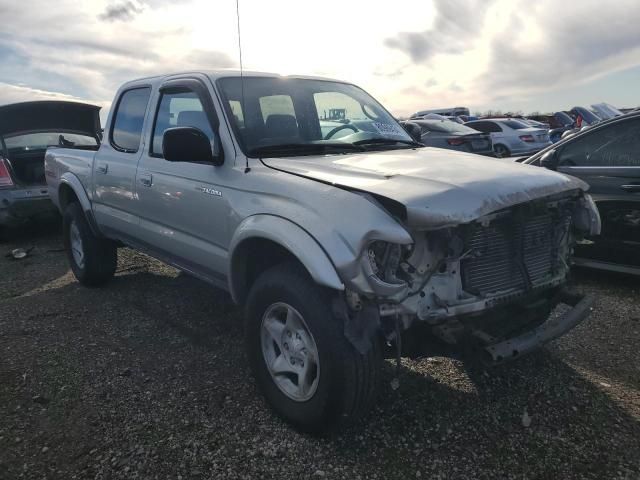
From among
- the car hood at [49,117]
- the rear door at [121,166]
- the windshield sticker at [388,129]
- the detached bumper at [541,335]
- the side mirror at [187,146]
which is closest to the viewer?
the detached bumper at [541,335]

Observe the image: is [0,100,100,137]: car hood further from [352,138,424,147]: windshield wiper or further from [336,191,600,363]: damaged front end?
[336,191,600,363]: damaged front end

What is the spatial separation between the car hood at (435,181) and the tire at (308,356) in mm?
567

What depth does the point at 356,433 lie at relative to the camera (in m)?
2.79

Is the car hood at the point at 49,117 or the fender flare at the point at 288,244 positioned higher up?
the car hood at the point at 49,117

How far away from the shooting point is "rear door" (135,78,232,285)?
3.32 metres

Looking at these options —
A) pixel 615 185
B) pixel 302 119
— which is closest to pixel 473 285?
pixel 302 119

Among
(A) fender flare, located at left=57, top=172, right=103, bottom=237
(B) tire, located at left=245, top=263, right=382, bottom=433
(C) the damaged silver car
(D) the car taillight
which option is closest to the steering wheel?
(B) tire, located at left=245, top=263, right=382, bottom=433

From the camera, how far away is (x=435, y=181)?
103 inches

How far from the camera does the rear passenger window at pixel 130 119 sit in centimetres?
437

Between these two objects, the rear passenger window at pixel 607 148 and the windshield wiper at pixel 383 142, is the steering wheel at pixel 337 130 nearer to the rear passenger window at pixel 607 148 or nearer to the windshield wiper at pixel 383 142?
the windshield wiper at pixel 383 142

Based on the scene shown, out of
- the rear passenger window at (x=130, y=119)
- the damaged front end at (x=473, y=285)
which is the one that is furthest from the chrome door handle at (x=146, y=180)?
the damaged front end at (x=473, y=285)

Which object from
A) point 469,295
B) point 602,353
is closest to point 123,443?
point 469,295

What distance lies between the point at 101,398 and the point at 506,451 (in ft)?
7.89

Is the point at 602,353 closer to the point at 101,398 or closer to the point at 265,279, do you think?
the point at 265,279
